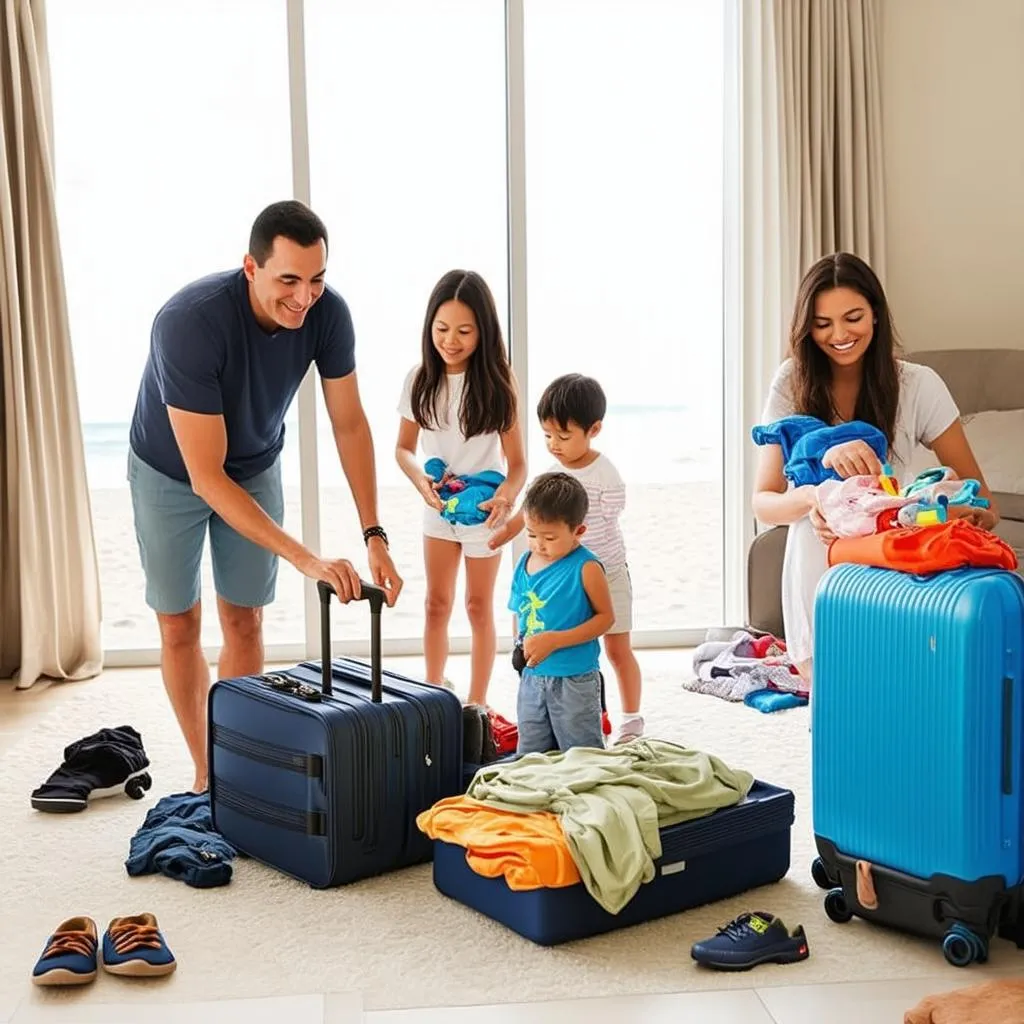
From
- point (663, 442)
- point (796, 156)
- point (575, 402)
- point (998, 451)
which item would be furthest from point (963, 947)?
point (663, 442)

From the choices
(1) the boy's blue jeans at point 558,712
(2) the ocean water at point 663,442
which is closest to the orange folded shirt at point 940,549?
(1) the boy's blue jeans at point 558,712

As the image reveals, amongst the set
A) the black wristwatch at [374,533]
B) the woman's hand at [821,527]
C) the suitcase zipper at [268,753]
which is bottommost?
the suitcase zipper at [268,753]

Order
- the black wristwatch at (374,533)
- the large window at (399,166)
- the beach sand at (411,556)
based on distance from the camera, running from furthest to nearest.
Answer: the large window at (399,166) < the beach sand at (411,556) < the black wristwatch at (374,533)

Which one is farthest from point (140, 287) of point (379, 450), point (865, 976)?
point (865, 976)

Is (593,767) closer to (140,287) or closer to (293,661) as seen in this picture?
(293,661)

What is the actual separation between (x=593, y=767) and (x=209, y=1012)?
854 millimetres

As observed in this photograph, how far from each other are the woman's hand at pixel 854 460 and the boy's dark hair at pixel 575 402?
38.4 inches

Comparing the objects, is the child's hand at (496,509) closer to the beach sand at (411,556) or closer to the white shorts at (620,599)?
the white shorts at (620,599)

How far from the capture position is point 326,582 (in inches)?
110

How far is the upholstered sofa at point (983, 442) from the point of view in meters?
4.30

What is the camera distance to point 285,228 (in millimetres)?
2900

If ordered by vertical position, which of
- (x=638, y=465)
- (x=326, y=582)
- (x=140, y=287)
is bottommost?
(x=638, y=465)

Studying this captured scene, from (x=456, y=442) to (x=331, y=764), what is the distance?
1.40 metres

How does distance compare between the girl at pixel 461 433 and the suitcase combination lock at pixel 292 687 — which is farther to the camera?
the girl at pixel 461 433
